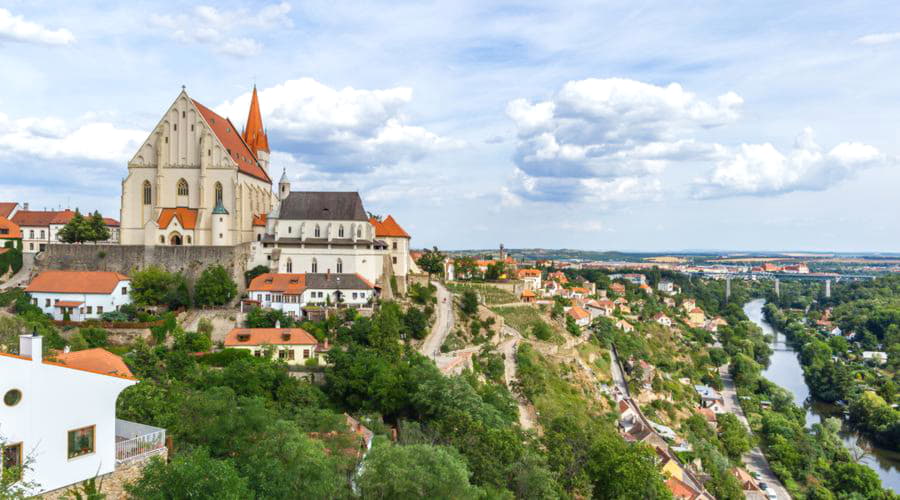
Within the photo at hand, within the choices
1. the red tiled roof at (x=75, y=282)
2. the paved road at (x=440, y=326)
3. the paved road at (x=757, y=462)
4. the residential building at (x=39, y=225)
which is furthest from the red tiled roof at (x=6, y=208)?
the paved road at (x=757, y=462)

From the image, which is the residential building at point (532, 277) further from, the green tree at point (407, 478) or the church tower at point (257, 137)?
the green tree at point (407, 478)

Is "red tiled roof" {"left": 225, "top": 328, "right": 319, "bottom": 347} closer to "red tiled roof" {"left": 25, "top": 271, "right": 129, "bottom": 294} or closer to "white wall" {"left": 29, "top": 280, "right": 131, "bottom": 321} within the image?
"white wall" {"left": 29, "top": 280, "right": 131, "bottom": 321}

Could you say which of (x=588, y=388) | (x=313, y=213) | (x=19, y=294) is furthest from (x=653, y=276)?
(x=19, y=294)

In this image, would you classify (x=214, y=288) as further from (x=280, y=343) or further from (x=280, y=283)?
(x=280, y=343)

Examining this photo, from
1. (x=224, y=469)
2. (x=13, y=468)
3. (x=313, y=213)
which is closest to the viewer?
(x=13, y=468)

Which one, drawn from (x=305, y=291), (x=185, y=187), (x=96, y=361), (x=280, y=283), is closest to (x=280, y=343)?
(x=305, y=291)

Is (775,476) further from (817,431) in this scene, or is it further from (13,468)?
(13,468)

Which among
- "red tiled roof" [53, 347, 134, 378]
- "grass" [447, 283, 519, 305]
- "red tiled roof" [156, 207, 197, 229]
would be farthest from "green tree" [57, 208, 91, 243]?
"grass" [447, 283, 519, 305]
